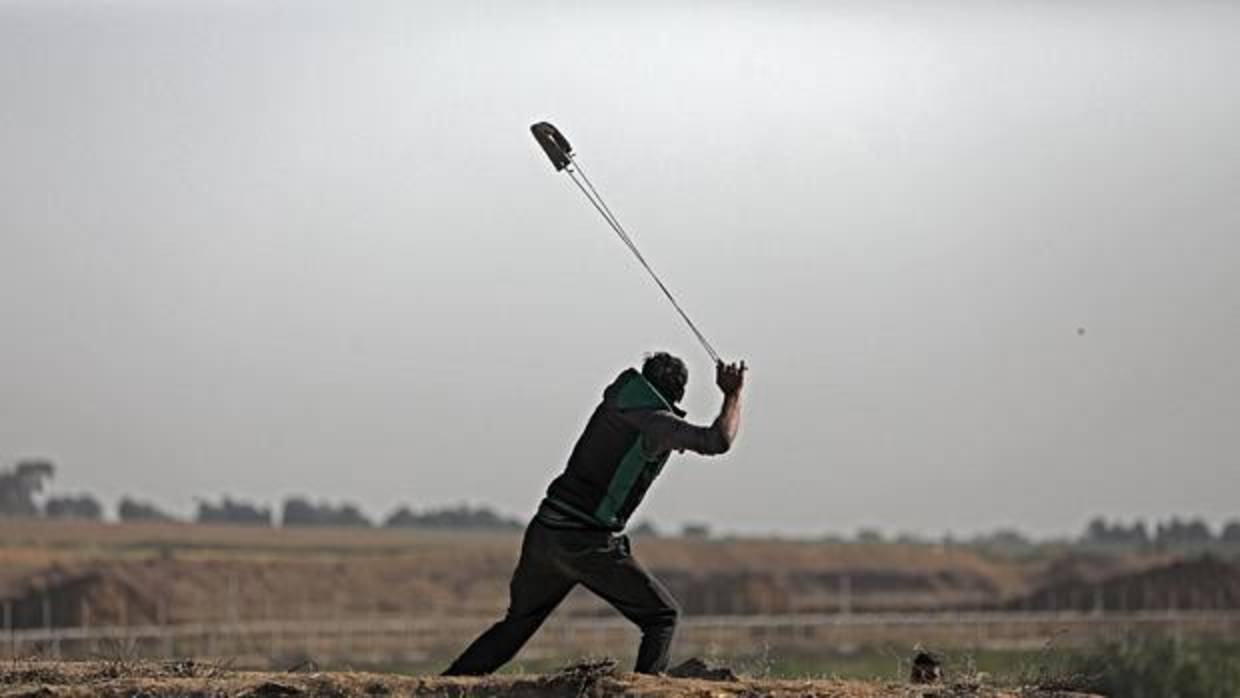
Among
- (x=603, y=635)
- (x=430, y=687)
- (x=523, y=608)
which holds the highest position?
(x=603, y=635)

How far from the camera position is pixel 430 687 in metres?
16.2

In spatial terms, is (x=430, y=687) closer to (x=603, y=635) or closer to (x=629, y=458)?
Answer: (x=629, y=458)

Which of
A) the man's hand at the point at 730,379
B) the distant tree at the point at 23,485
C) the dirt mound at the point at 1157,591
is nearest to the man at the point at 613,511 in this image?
the man's hand at the point at 730,379

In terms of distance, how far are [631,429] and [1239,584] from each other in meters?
76.0

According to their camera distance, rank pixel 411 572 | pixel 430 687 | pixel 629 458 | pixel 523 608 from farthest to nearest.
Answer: pixel 411 572 < pixel 523 608 < pixel 629 458 < pixel 430 687

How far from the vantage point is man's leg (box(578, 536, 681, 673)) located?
17.4 metres

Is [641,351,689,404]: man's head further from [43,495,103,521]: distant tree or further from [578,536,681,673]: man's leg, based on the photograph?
[43,495,103,521]: distant tree

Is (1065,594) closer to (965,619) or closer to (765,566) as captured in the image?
(965,619)

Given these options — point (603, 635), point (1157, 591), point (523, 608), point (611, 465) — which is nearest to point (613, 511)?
point (611, 465)

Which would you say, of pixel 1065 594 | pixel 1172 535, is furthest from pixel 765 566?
pixel 1065 594

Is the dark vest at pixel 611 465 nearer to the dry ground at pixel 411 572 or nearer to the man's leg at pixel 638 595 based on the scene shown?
the man's leg at pixel 638 595

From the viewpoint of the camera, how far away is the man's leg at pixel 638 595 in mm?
17406

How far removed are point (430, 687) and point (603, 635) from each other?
5175cm

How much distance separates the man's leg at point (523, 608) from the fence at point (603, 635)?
40.6m
